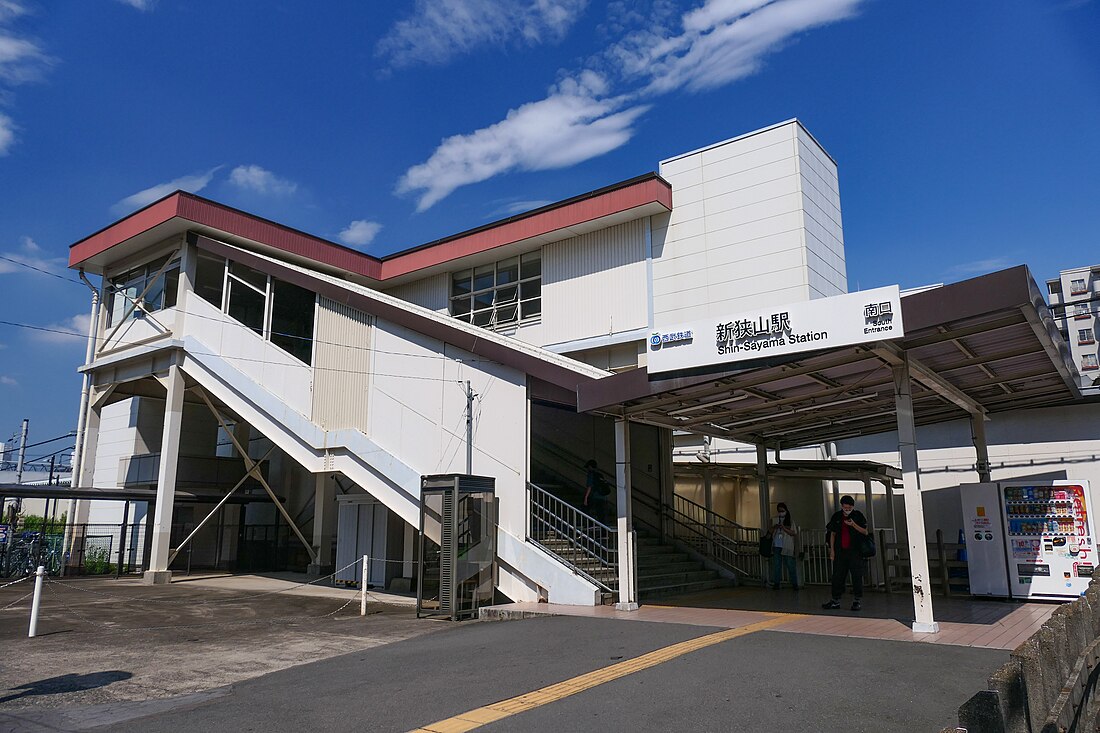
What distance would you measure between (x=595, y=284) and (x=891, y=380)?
10384 millimetres

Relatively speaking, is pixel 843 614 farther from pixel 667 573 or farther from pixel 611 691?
Answer: pixel 611 691

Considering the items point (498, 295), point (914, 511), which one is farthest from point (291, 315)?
point (914, 511)

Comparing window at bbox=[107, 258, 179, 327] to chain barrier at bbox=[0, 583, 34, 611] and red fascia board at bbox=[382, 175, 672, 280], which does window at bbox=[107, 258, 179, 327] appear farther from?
chain barrier at bbox=[0, 583, 34, 611]

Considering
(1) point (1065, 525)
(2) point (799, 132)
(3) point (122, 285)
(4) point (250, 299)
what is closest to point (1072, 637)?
(1) point (1065, 525)

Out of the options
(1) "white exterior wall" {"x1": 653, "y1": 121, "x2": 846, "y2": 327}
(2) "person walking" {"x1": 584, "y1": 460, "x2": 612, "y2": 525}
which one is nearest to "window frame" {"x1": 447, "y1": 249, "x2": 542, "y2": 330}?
(1) "white exterior wall" {"x1": 653, "y1": 121, "x2": 846, "y2": 327}

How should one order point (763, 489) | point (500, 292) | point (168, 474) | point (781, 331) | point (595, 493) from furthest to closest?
point (500, 292), point (168, 474), point (595, 493), point (763, 489), point (781, 331)

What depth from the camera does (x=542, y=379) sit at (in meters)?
14.7

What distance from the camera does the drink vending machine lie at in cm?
1194

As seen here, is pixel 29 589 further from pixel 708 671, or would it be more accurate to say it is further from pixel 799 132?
pixel 799 132

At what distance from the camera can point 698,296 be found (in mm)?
19234

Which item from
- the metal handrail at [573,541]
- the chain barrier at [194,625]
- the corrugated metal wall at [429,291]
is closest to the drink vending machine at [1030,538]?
the metal handrail at [573,541]

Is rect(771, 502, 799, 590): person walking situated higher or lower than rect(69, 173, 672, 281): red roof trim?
lower

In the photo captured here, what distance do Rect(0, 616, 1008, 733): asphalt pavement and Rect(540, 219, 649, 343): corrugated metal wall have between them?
11.8 metres

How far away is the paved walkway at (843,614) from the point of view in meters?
9.15
